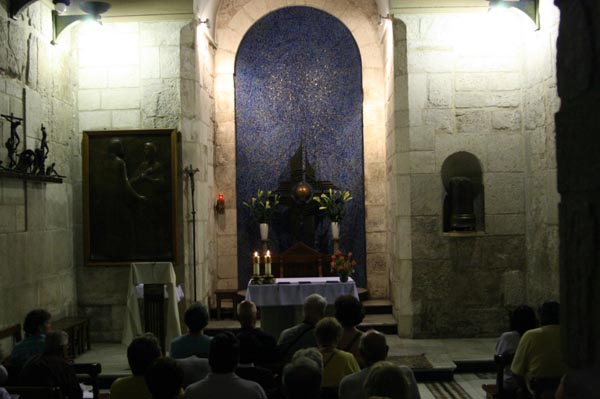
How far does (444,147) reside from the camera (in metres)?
8.34

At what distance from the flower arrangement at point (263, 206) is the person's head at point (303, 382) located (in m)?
6.92

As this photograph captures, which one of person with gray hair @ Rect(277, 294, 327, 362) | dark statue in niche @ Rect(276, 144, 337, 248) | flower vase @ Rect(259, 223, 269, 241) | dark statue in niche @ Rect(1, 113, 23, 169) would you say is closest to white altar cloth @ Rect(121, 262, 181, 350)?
dark statue in niche @ Rect(1, 113, 23, 169)

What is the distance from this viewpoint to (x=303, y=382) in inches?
110

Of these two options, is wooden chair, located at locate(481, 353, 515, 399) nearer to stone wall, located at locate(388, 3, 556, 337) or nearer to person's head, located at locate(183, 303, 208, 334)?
person's head, located at locate(183, 303, 208, 334)

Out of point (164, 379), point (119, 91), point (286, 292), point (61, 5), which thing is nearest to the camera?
point (164, 379)

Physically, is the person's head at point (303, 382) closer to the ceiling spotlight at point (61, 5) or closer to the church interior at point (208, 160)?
the church interior at point (208, 160)

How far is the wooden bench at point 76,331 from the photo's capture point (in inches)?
288

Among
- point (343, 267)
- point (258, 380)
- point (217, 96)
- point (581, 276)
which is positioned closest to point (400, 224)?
point (343, 267)

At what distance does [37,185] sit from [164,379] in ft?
15.7

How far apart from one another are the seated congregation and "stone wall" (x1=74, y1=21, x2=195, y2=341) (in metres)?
3.38

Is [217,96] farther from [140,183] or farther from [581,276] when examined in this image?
[581,276]

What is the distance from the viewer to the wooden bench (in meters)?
7.31

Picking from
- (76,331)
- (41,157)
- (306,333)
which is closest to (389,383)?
(306,333)

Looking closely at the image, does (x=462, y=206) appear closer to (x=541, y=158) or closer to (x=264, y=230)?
(x=541, y=158)
